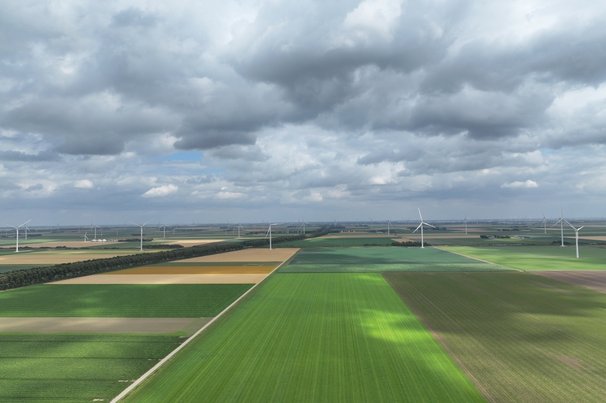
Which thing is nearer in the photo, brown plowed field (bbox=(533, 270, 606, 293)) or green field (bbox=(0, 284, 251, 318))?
green field (bbox=(0, 284, 251, 318))

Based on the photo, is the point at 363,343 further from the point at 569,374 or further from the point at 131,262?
the point at 131,262

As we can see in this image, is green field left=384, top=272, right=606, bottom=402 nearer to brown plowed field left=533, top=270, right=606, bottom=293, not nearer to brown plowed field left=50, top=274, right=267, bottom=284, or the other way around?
brown plowed field left=533, top=270, right=606, bottom=293

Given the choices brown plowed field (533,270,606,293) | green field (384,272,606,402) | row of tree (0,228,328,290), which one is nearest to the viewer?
green field (384,272,606,402)

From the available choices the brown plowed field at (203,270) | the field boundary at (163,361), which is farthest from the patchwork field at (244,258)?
the field boundary at (163,361)

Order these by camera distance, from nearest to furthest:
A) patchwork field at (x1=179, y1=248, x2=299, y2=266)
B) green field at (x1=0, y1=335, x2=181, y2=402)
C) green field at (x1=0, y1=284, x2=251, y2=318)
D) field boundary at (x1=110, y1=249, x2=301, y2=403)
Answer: field boundary at (x1=110, y1=249, x2=301, y2=403), green field at (x1=0, y1=335, x2=181, y2=402), green field at (x1=0, y1=284, x2=251, y2=318), patchwork field at (x1=179, y1=248, x2=299, y2=266)

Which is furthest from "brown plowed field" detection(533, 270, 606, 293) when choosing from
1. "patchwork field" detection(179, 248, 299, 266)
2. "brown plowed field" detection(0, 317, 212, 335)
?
"patchwork field" detection(179, 248, 299, 266)

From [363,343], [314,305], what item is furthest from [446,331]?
[314,305]

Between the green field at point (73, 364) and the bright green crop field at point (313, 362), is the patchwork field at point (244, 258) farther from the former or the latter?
the green field at point (73, 364)
